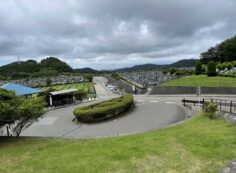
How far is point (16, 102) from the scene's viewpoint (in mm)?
12445

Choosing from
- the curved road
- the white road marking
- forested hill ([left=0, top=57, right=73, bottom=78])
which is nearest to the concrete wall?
the curved road

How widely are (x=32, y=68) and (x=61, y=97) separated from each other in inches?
4389

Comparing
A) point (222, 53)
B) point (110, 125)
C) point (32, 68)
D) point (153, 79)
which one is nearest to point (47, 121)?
point (110, 125)

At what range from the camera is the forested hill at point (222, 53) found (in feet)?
251

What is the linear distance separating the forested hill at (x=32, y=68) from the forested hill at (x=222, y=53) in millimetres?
72028

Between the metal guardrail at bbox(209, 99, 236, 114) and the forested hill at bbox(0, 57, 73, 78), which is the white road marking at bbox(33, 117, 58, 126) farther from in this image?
the forested hill at bbox(0, 57, 73, 78)

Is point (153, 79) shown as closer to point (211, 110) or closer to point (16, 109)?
point (211, 110)

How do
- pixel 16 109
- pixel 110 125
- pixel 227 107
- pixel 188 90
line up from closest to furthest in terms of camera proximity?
pixel 16 109, pixel 110 125, pixel 227 107, pixel 188 90

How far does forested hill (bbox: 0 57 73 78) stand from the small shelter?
85.8 meters

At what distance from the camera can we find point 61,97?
33.9 m

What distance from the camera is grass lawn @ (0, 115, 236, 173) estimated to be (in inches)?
273

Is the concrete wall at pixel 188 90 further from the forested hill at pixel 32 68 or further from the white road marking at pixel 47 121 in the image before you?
the forested hill at pixel 32 68

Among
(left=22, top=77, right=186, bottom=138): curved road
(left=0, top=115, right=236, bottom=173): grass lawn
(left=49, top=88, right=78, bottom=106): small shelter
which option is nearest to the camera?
(left=0, top=115, right=236, bottom=173): grass lawn

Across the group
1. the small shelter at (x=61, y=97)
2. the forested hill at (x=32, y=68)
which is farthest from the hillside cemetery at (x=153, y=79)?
the forested hill at (x=32, y=68)
